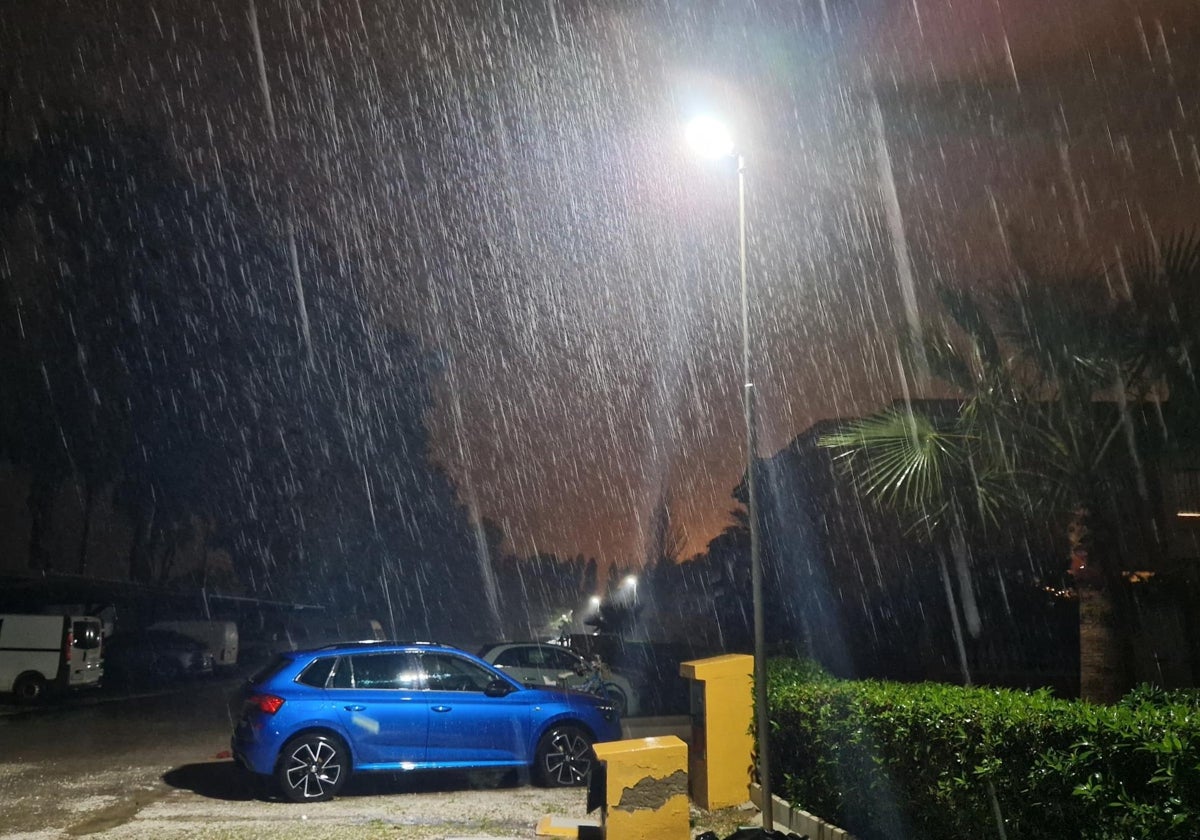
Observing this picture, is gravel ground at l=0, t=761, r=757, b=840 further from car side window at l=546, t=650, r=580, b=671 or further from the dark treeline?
the dark treeline

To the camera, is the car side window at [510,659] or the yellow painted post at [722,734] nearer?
the yellow painted post at [722,734]

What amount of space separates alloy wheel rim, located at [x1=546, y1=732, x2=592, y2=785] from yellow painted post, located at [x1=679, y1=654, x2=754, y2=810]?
56.7 inches

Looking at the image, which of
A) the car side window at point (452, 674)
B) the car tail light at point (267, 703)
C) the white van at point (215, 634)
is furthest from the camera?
the white van at point (215, 634)

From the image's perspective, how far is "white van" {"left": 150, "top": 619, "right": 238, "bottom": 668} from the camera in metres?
34.4

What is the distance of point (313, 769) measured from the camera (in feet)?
33.3

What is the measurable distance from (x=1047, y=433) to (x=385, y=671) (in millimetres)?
7078

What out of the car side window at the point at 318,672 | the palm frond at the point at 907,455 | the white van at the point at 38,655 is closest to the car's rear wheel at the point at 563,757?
the car side window at the point at 318,672

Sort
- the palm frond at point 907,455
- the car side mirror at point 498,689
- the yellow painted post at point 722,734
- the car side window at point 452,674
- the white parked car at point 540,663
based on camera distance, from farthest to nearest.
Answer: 1. the white parked car at point 540,663
2. the car side mirror at point 498,689
3. the car side window at point 452,674
4. the yellow painted post at point 722,734
5. the palm frond at point 907,455

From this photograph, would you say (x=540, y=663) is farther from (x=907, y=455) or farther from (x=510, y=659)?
(x=907, y=455)

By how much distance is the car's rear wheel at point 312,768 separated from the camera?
396 inches

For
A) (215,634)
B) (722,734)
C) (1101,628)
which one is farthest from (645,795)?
(215,634)

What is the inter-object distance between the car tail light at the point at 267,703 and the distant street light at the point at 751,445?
4.75 m

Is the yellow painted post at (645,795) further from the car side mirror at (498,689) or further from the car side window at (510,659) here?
the car side window at (510,659)

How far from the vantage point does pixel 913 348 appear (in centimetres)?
998
